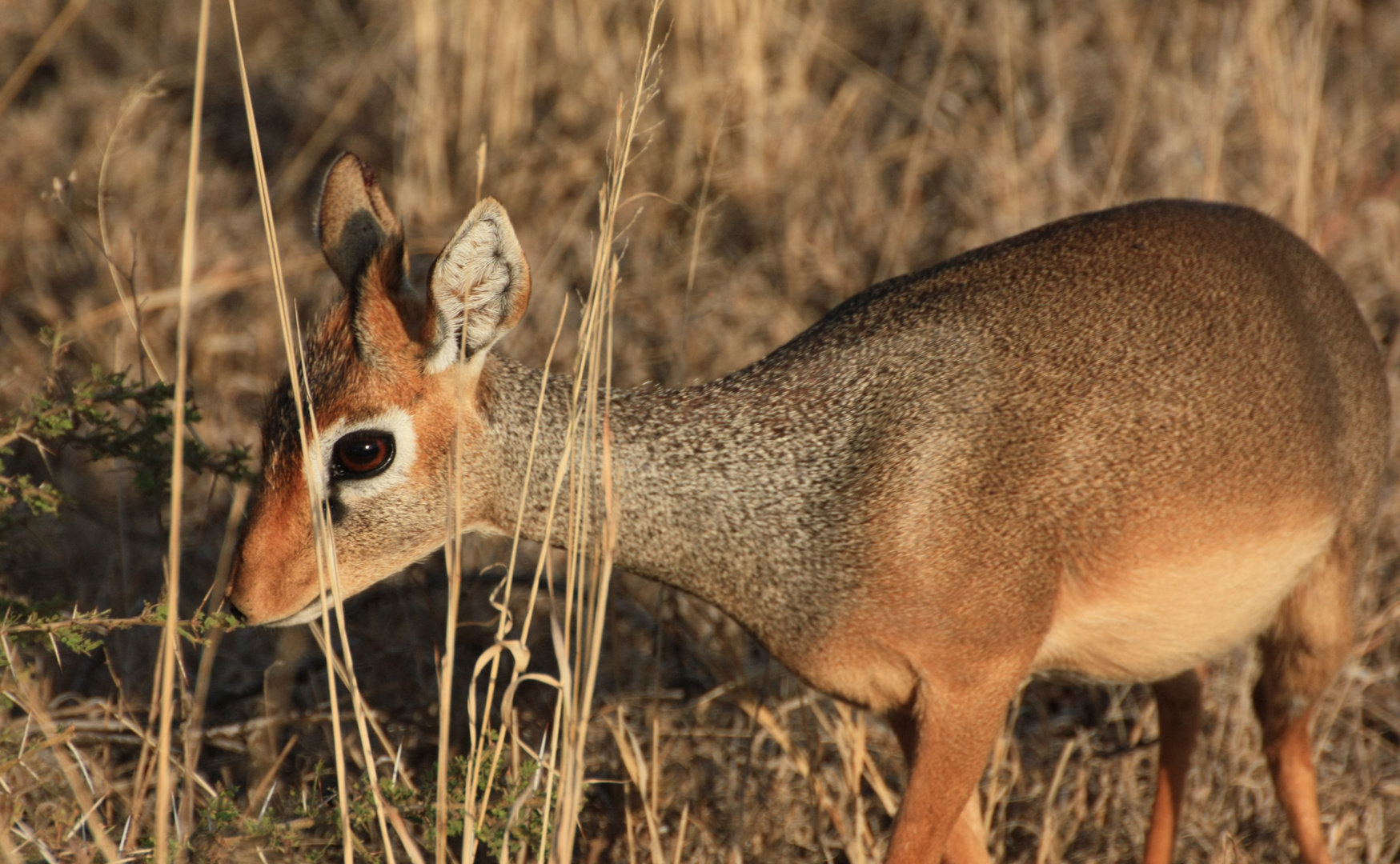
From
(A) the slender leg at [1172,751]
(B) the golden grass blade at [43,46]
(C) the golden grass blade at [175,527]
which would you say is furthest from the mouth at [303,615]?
(B) the golden grass blade at [43,46]

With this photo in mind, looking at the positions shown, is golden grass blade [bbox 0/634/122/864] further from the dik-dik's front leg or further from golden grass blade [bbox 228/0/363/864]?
the dik-dik's front leg

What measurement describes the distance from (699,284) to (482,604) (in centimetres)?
208

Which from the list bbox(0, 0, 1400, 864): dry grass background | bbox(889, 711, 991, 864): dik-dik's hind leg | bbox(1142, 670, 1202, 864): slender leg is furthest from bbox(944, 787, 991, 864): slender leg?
bbox(1142, 670, 1202, 864): slender leg

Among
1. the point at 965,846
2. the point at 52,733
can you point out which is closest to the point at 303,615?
the point at 52,733

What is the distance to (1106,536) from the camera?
3.28 metres

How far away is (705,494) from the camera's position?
3238 mm

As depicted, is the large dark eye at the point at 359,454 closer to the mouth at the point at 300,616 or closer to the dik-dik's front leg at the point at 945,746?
the mouth at the point at 300,616

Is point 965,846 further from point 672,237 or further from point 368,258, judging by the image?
point 672,237

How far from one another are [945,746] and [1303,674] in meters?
1.37

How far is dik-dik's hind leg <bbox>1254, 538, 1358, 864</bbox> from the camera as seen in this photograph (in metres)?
3.81

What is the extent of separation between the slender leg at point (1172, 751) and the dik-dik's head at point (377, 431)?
2.26 metres

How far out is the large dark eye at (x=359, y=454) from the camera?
3.12 metres

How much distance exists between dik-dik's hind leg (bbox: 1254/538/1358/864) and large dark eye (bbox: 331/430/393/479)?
8.23 feet

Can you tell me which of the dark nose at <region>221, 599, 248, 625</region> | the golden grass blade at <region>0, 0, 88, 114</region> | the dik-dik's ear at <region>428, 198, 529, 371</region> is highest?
the golden grass blade at <region>0, 0, 88, 114</region>
